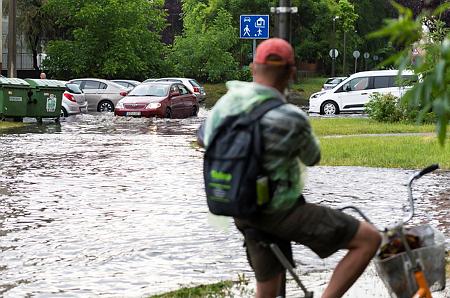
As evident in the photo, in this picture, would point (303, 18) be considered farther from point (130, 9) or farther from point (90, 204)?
point (90, 204)

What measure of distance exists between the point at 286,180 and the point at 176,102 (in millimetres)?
31297

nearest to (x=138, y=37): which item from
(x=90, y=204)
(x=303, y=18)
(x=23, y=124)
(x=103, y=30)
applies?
(x=103, y=30)

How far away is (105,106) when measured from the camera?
41875 millimetres

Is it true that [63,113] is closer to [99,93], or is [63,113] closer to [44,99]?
[44,99]

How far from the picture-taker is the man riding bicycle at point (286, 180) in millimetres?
4691

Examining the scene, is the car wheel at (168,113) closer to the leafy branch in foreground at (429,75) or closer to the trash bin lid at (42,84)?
the trash bin lid at (42,84)

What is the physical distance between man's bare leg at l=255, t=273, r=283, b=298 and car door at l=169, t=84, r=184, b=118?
100 ft

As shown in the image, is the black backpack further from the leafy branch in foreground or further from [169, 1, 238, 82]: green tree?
[169, 1, 238, 82]: green tree

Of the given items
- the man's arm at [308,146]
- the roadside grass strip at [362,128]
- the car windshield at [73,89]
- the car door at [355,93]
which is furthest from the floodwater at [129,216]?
the car windshield at [73,89]

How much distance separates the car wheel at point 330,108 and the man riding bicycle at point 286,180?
32.9 m

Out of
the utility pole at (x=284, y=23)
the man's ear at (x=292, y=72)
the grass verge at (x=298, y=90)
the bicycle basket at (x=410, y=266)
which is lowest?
the grass verge at (x=298, y=90)

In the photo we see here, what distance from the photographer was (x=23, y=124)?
1198 inches

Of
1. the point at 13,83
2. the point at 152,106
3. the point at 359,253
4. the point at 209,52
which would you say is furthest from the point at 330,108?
the point at 359,253

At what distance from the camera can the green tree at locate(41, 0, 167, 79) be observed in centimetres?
5775
